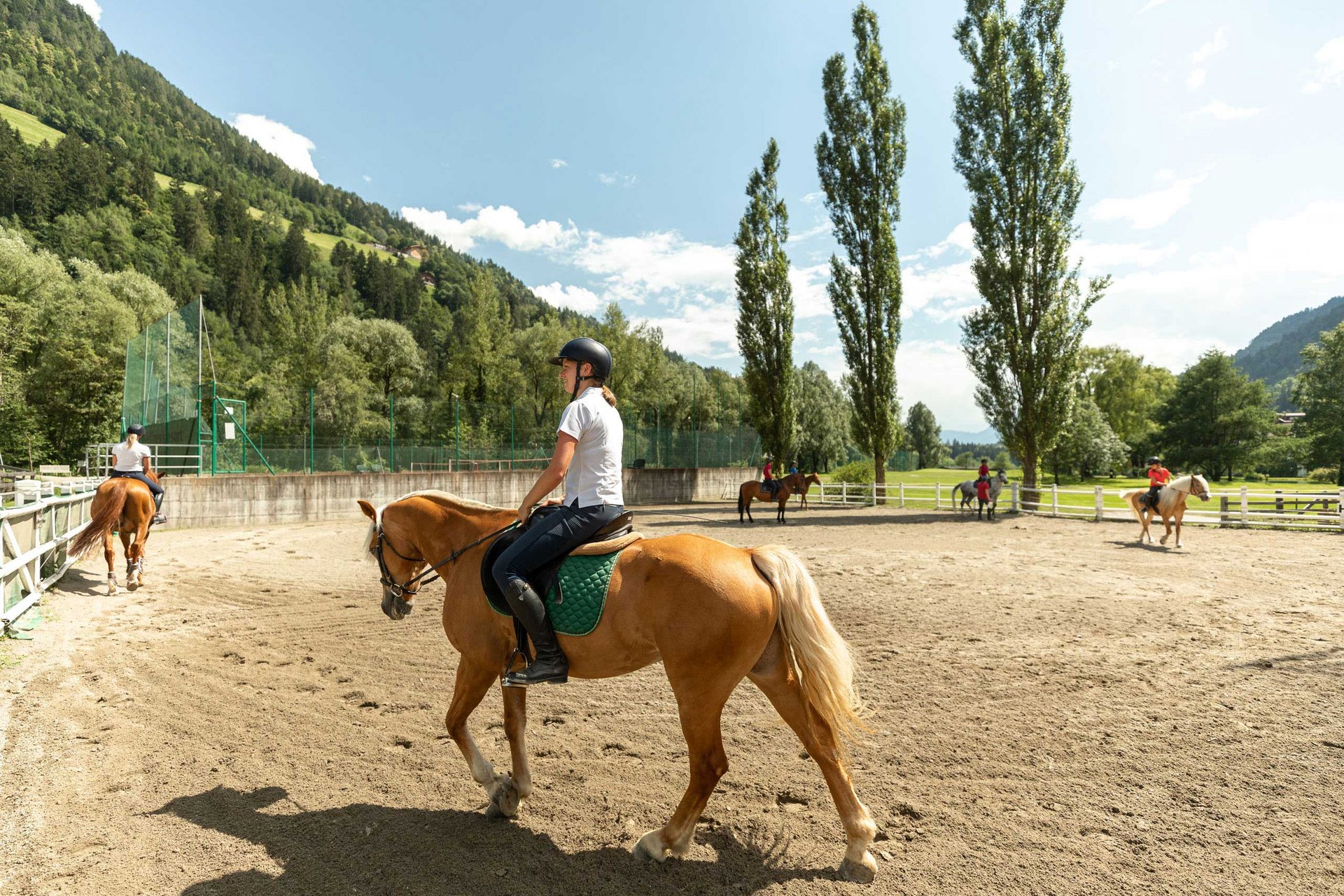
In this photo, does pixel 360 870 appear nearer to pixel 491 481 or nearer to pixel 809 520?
pixel 809 520

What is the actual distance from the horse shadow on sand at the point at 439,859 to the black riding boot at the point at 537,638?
810 mm

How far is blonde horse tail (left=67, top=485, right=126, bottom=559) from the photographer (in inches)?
338

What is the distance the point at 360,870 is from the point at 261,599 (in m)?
7.38

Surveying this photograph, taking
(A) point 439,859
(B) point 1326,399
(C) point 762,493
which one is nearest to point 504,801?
(A) point 439,859

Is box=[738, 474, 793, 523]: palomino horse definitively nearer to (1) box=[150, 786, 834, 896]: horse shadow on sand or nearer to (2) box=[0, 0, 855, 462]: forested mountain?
(2) box=[0, 0, 855, 462]: forested mountain

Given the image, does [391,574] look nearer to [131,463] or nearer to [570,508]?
[570,508]

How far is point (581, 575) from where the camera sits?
323 cm

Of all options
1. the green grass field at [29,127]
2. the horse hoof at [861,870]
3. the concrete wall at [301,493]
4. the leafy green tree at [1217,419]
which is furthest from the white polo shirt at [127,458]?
the green grass field at [29,127]

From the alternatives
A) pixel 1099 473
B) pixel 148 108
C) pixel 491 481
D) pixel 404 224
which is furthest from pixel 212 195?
pixel 1099 473

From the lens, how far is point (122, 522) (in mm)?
9016

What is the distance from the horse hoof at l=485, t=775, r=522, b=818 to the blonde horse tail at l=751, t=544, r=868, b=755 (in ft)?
5.55

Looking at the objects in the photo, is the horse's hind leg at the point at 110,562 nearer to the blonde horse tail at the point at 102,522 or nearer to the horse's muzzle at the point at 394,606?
the blonde horse tail at the point at 102,522

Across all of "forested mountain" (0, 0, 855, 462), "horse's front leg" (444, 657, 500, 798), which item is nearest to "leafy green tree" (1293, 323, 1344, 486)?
"forested mountain" (0, 0, 855, 462)

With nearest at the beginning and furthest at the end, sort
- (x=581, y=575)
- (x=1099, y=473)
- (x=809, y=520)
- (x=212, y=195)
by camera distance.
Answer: (x=581, y=575), (x=809, y=520), (x=1099, y=473), (x=212, y=195)
